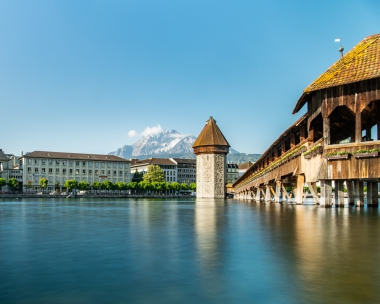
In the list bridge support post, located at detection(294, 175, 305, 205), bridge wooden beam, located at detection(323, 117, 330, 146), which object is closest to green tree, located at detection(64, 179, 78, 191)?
bridge support post, located at detection(294, 175, 305, 205)

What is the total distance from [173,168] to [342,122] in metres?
138

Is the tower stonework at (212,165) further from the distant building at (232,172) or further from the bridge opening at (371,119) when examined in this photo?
the distant building at (232,172)

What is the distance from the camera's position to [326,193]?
24125 millimetres

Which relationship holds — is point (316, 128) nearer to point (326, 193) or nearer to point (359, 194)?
point (359, 194)

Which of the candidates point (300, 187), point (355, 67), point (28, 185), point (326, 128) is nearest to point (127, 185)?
point (28, 185)

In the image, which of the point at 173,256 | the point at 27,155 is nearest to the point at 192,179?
the point at 27,155

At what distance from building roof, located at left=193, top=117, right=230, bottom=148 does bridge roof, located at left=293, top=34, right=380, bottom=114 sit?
62.0m

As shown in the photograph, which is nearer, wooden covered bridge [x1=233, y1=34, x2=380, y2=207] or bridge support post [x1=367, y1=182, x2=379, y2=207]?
wooden covered bridge [x1=233, y1=34, x2=380, y2=207]

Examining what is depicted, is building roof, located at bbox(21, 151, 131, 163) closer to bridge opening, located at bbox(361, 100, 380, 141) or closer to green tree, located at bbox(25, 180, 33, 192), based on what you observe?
green tree, located at bbox(25, 180, 33, 192)

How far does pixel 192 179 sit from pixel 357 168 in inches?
5948

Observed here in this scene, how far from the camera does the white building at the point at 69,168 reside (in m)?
118

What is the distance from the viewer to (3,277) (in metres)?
6.95

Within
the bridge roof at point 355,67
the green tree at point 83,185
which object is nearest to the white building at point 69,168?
the green tree at point 83,185

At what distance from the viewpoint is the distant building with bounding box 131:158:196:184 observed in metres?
162
